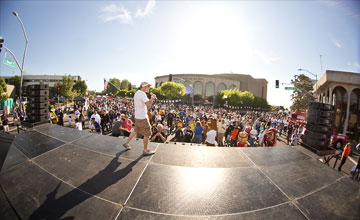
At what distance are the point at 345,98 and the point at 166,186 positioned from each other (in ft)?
81.8

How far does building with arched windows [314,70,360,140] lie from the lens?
1424 centimetres

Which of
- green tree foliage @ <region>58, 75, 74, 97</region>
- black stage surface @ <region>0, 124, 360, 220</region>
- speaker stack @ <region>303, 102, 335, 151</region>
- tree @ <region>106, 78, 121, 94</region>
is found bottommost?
black stage surface @ <region>0, 124, 360, 220</region>

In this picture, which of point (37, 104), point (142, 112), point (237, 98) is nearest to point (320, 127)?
point (142, 112)

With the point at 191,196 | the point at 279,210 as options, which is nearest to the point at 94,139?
the point at 191,196

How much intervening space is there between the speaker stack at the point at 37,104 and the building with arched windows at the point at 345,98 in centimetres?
2274

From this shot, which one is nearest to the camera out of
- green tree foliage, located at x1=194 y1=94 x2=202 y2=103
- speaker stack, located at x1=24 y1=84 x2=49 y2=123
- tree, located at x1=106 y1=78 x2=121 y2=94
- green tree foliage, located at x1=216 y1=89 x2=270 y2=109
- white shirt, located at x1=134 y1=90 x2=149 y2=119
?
white shirt, located at x1=134 y1=90 x2=149 y2=119

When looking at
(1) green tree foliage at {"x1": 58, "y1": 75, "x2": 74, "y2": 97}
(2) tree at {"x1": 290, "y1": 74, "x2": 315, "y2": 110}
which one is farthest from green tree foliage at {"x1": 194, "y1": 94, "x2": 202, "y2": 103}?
(1) green tree foliage at {"x1": 58, "y1": 75, "x2": 74, "y2": 97}

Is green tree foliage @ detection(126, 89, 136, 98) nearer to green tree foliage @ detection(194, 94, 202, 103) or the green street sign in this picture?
green tree foliage @ detection(194, 94, 202, 103)

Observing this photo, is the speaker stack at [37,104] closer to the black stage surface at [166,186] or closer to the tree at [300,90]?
the black stage surface at [166,186]

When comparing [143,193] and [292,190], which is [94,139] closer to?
[143,193]

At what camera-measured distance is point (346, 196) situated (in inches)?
76.8

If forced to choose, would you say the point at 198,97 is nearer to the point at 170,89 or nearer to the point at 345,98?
the point at 170,89

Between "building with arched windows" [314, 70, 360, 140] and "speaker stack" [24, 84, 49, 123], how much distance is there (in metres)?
22.7

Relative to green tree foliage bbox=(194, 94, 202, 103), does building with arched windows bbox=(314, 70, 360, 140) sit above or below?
below
